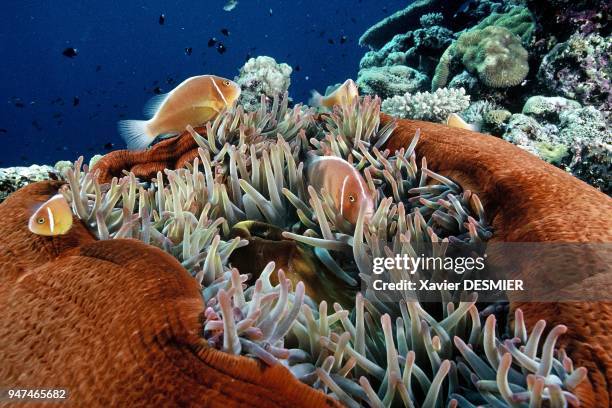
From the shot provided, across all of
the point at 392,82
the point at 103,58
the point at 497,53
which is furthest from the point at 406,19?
the point at 103,58

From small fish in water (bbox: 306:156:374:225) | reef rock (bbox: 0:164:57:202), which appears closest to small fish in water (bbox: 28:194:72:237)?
small fish in water (bbox: 306:156:374:225)

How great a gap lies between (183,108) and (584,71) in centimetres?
452

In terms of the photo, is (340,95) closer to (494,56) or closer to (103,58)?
(494,56)

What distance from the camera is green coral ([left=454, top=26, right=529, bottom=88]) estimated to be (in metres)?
5.75

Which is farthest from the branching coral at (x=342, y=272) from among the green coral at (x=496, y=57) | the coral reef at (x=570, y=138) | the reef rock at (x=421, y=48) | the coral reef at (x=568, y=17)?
the reef rock at (x=421, y=48)

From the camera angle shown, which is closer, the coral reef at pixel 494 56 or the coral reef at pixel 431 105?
the coral reef at pixel 431 105

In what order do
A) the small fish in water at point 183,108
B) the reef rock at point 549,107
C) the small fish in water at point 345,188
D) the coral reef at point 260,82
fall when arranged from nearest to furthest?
the small fish in water at point 345,188, the small fish in water at point 183,108, the reef rock at point 549,107, the coral reef at point 260,82

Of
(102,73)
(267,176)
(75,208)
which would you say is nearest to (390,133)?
(267,176)

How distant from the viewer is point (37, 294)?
1.37 meters

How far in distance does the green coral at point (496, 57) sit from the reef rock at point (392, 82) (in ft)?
4.90

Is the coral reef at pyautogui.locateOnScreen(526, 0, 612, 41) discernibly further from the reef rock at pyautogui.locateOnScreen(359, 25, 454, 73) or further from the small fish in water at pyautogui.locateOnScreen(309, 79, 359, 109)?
the small fish in water at pyautogui.locateOnScreen(309, 79, 359, 109)

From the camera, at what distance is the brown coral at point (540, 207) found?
1.18 metres

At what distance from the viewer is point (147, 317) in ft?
3.67

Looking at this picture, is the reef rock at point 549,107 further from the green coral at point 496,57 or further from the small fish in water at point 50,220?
the small fish in water at point 50,220
